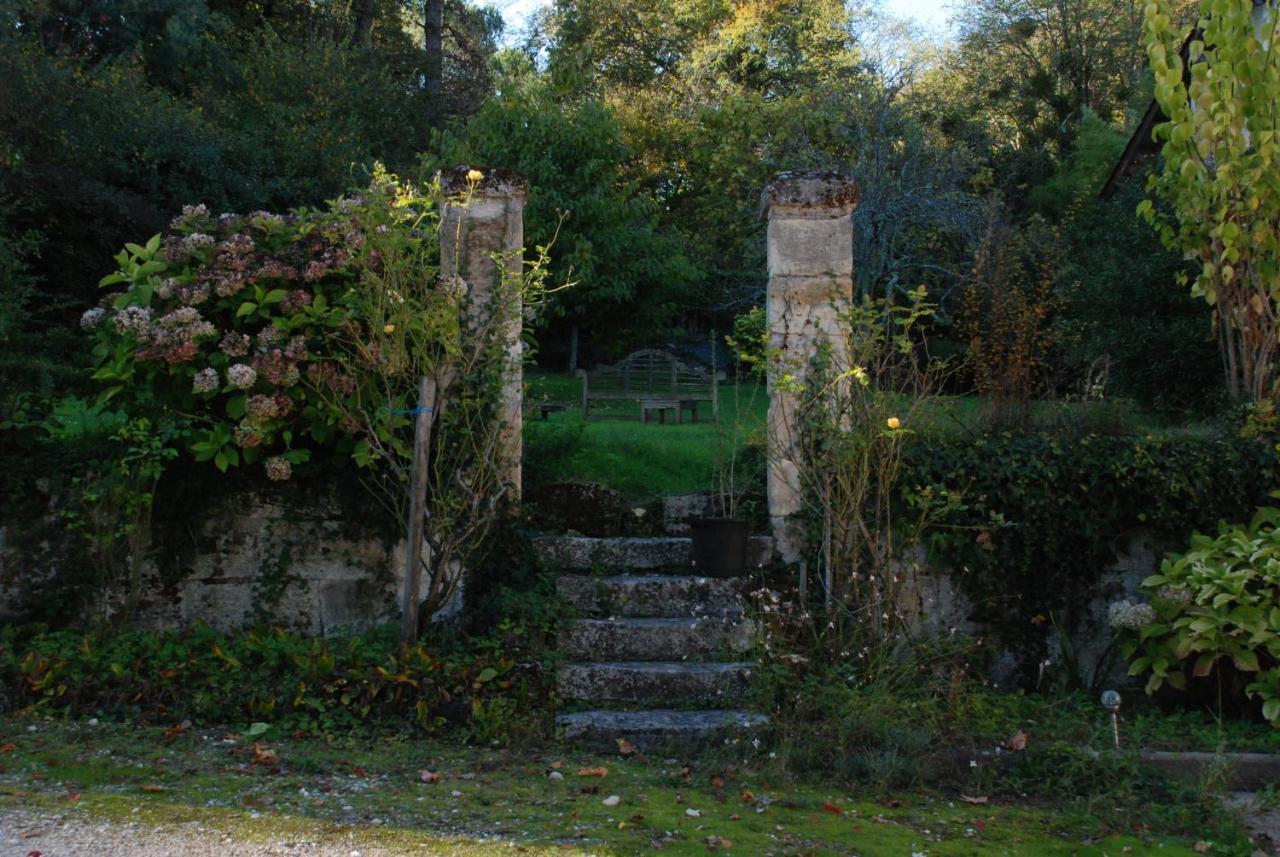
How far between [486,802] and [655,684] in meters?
1.43

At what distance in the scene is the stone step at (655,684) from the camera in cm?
564

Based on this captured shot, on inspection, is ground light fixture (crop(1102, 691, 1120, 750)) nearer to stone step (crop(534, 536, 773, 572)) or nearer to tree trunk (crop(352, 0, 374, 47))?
stone step (crop(534, 536, 773, 572))

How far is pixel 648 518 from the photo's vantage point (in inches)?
274

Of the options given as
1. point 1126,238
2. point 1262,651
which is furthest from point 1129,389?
point 1262,651

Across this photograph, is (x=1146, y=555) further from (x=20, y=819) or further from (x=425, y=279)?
(x=20, y=819)

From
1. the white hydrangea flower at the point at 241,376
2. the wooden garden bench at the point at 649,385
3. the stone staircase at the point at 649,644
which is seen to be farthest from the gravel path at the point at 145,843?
the wooden garden bench at the point at 649,385

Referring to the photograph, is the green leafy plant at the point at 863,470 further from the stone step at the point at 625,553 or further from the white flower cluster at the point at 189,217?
the white flower cluster at the point at 189,217

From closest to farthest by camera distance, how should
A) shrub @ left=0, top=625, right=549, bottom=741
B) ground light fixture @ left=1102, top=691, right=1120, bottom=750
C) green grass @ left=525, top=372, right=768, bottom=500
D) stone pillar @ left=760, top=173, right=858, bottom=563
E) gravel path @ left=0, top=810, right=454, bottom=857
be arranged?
gravel path @ left=0, top=810, right=454, bottom=857 → ground light fixture @ left=1102, top=691, right=1120, bottom=750 → shrub @ left=0, top=625, right=549, bottom=741 → stone pillar @ left=760, top=173, right=858, bottom=563 → green grass @ left=525, top=372, right=768, bottom=500

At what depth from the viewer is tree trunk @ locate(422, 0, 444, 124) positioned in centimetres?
2281

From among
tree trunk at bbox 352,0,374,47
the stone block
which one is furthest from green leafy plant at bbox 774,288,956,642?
tree trunk at bbox 352,0,374,47

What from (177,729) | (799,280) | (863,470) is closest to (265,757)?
(177,729)

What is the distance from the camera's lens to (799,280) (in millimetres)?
6625

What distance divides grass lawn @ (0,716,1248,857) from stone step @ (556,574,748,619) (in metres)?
1.13

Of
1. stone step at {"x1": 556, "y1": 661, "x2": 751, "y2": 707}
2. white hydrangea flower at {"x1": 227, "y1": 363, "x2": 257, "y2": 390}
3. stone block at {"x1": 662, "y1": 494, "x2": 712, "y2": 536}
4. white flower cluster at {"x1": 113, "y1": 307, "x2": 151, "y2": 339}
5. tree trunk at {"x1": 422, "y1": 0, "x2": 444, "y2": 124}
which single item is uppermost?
tree trunk at {"x1": 422, "y1": 0, "x2": 444, "y2": 124}
